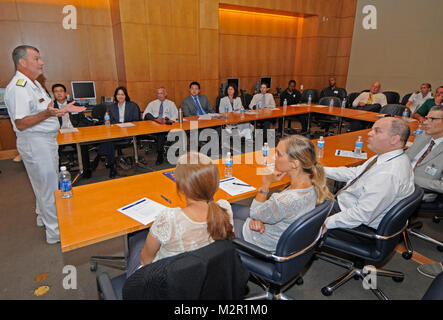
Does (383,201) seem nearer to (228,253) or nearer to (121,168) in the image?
(228,253)

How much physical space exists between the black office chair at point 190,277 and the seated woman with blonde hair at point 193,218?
0.69 feet

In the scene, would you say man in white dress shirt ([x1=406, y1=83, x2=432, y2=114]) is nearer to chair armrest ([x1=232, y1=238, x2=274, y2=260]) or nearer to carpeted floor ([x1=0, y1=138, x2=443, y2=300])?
carpeted floor ([x1=0, y1=138, x2=443, y2=300])

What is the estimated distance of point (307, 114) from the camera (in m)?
6.83

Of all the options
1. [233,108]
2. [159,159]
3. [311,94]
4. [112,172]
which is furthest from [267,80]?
[112,172]

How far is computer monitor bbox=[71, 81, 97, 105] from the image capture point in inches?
242

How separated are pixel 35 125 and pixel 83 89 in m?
3.95

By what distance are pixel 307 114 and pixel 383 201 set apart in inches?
200

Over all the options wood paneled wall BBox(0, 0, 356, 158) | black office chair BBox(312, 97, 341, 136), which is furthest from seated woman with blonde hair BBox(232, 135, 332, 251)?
wood paneled wall BBox(0, 0, 356, 158)

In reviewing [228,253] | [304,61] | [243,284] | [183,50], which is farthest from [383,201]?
[304,61]

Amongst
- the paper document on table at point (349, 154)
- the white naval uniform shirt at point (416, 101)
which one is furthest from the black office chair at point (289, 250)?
the white naval uniform shirt at point (416, 101)

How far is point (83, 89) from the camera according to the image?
20.5ft

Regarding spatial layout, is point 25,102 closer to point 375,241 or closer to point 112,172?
point 112,172

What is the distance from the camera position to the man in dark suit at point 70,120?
4.49 m

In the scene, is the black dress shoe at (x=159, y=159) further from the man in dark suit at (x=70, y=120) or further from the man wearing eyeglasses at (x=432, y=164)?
the man wearing eyeglasses at (x=432, y=164)
